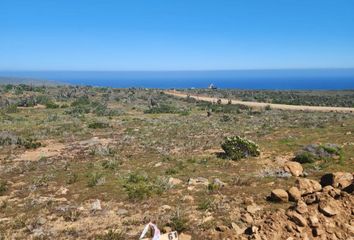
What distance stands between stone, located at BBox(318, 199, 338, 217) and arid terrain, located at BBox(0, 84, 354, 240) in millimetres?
25

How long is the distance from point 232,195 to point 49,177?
7732 mm

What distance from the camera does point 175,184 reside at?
47.5 ft

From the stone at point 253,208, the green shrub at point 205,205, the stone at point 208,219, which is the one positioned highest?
the stone at point 253,208

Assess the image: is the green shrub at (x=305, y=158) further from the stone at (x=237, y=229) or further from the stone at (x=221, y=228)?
the stone at (x=221, y=228)

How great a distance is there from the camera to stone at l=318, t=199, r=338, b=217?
9.96 meters

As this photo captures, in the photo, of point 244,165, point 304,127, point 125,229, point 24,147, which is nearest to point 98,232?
point 125,229

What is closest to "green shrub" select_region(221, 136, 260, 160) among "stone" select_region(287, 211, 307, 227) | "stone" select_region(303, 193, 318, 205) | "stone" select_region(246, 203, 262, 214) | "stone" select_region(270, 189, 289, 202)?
"stone" select_region(270, 189, 289, 202)

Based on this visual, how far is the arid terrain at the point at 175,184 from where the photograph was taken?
33.4ft

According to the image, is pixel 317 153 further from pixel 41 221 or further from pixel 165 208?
pixel 41 221

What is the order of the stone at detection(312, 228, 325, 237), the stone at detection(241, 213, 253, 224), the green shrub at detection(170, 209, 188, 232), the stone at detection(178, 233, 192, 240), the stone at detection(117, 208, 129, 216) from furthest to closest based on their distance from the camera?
the stone at detection(117, 208, 129, 216)
the stone at detection(241, 213, 253, 224)
the green shrub at detection(170, 209, 188, 232)
the stone at detection(178, 233, 192, 240)
the stone at detection(312, 228, 325, 237)

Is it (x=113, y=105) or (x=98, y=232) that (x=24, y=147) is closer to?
(x=98, y=232)

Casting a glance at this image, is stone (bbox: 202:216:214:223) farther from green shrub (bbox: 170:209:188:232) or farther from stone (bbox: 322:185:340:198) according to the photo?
stone (bbox: 322:185:340:198)

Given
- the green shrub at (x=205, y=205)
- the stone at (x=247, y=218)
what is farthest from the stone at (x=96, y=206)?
the stone at (x=247, y=218)

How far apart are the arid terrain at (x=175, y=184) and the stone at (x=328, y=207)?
25 millimetres
